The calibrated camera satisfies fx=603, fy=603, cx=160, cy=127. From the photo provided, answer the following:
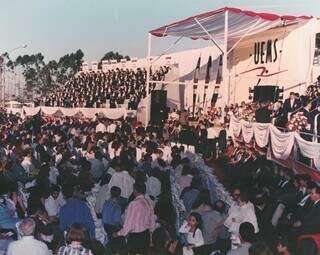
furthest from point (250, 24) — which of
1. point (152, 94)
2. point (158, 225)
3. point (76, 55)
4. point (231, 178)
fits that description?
point (76, 55)

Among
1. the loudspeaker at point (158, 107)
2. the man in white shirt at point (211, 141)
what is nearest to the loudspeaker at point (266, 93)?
the man in white shirt at point (211, 141)

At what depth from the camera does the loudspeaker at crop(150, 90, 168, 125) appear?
31125 mm

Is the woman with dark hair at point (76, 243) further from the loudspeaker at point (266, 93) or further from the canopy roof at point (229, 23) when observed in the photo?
the loudspeaker at point (266, 93)

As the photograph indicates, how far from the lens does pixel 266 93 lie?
84.5 ft

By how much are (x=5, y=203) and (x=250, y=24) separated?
728 inches

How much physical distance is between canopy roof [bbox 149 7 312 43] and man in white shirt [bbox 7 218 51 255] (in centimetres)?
1700

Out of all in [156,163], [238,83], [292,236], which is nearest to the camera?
[292,236]

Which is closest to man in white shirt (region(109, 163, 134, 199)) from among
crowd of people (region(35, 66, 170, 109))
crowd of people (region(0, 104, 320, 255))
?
crowd of people (region(0, 104, 320, 255))

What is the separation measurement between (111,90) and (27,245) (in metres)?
35.3

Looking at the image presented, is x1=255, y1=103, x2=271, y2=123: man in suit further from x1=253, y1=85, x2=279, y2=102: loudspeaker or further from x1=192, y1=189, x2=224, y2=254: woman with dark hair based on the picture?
x1=192, y1=189, x2=224, y2=254: woman with dark hair

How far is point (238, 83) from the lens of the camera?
3023 centimetres

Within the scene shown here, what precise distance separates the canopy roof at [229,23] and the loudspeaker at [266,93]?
239 cm

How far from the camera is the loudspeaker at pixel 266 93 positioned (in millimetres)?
25234

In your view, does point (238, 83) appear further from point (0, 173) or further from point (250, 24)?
point (0, 173)
